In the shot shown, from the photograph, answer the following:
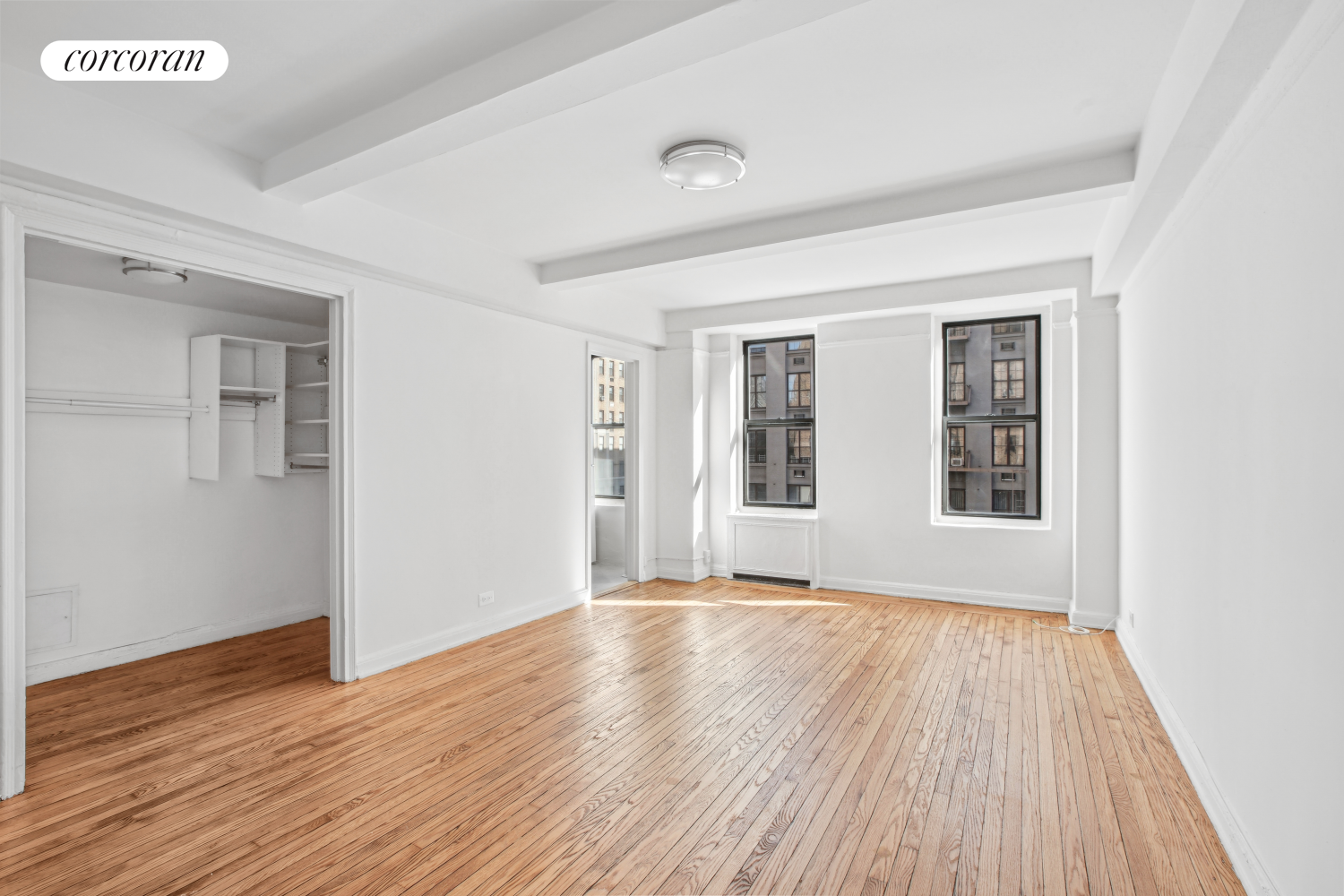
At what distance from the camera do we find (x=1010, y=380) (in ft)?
19.4

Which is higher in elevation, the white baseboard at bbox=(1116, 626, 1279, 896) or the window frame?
the window frame

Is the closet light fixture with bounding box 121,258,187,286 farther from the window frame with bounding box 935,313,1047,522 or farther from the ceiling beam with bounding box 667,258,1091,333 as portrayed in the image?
the window frame with bounding box 935,313,1047,522

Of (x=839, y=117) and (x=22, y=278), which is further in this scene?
(x=839, y=117)

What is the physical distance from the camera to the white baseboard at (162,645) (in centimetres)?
406

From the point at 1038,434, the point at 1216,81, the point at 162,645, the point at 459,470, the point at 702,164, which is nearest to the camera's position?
the point at 1216,81

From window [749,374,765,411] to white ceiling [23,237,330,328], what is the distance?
404 centimetres

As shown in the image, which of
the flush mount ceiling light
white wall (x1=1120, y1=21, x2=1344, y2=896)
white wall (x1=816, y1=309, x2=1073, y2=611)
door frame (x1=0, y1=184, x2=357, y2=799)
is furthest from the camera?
white wall (x1=816, y1=309, x2=1073, y2=611)

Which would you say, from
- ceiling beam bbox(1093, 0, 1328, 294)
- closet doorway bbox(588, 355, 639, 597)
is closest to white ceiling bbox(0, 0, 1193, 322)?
ceiling beam bbox(1093, 0, 1328, 294)

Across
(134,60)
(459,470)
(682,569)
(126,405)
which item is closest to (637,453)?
(682,569)

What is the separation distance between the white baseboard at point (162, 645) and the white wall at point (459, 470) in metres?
1.67

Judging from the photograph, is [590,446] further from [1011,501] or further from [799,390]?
[1011,501]

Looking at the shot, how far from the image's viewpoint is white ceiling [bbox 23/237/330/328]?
3605 mm

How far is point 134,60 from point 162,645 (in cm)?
376

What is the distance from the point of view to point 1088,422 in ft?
16.4
